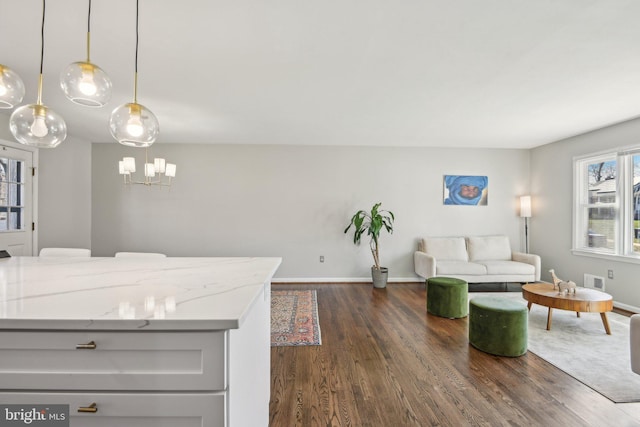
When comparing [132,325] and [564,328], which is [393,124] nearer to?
[564,328]

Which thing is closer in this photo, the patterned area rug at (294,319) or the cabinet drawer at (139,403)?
the cabinet drawer at (139,403)

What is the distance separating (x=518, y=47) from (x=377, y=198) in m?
3.37

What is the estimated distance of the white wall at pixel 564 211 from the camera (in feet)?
12.5

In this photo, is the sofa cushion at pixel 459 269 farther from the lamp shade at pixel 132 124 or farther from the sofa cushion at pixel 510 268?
the lamp shade at pixel 132 124

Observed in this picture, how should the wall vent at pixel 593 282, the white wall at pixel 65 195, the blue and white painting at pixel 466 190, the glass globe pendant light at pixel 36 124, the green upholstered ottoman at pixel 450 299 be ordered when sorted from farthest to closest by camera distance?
the blue and white painting at pixel 466 190 < the white wall at pixel 65 195 < the wall vent at pixel 593 282 < the green upholstered ottoman at pixel 450 299 < the glass globe pendant light at pixel 36 124

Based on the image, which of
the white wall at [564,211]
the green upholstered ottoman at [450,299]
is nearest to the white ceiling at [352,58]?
the white wall at [564,211]

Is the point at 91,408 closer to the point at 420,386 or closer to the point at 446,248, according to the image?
the point at 420,386

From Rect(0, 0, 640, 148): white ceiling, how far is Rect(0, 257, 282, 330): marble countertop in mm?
1594

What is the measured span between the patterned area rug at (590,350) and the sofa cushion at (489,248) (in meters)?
1.59

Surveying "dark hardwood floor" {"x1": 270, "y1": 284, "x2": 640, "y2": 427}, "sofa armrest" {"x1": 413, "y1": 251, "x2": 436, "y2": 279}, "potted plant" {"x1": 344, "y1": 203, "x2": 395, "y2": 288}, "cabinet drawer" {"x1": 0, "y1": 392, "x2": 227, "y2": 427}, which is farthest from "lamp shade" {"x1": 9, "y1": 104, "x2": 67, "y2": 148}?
"sofa armrest" {"x1": 413, "y1": 251, "x2": 436, "y2": 279}

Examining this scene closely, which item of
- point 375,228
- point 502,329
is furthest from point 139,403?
point 375,228

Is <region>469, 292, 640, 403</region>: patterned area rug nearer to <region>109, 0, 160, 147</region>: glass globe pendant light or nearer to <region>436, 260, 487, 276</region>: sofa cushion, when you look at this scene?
<region>436, 260, 487, 276</region>: sofa cushion

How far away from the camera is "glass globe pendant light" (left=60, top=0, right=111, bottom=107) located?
1.40 metres

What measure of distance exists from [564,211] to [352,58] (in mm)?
4613
